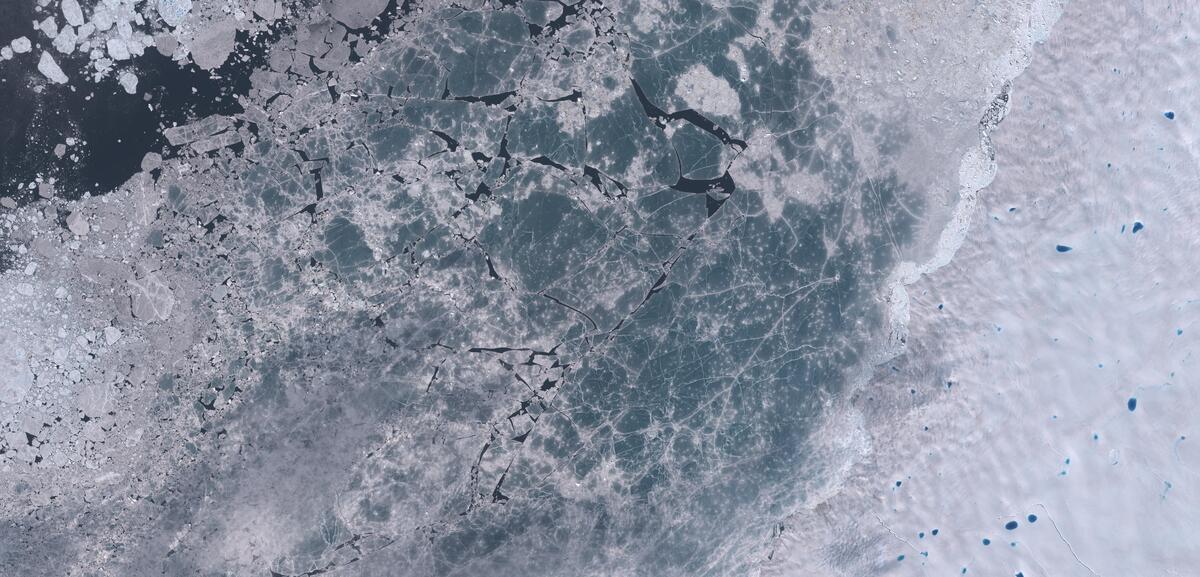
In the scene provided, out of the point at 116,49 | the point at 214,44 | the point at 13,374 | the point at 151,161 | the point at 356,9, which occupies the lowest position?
the point at 13,374

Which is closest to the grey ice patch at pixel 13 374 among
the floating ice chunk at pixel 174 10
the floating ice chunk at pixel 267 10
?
the floating ice chunk at pixel 174 10

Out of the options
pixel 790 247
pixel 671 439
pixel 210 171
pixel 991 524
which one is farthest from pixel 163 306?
pixel 991 524

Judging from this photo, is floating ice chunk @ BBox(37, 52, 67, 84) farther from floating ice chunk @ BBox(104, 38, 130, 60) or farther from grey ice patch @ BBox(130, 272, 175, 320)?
grey ice patch @ BBox(130, 272, 175, 320)

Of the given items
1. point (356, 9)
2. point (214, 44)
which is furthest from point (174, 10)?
point (356, 9)

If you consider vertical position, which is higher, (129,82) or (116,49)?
(116,49)

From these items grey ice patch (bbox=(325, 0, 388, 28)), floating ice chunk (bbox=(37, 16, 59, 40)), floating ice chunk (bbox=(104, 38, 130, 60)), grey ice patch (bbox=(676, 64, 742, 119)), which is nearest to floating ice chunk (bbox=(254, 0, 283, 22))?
grey ice patch (bbox=(325, 0, 388, 28))

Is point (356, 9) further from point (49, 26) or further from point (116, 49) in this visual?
point (49, 26)
